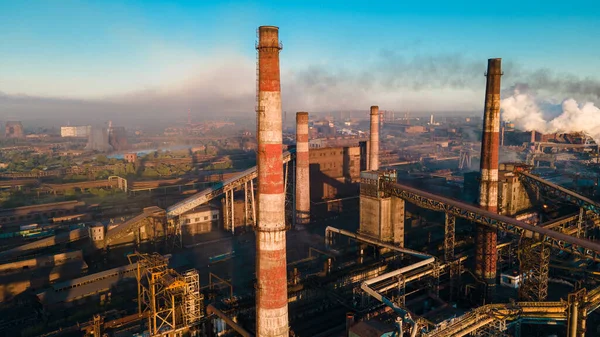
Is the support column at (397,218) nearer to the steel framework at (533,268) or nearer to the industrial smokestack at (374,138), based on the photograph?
the steel framework at (533,268)

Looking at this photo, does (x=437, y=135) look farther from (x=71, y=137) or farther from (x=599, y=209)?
(x=71, y=137)

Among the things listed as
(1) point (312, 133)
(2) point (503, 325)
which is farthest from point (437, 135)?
(2) point (503, 325)

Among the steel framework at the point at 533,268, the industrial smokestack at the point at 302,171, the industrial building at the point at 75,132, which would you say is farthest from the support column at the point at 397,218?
the industrial building at the point at 75,132

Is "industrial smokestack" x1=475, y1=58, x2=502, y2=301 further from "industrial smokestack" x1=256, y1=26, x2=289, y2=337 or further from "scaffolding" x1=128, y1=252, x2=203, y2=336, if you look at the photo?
"scaffolding" x1=128, y1=252, x2=203, y2=336

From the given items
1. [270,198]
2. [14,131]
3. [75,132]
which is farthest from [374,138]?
[14,131]

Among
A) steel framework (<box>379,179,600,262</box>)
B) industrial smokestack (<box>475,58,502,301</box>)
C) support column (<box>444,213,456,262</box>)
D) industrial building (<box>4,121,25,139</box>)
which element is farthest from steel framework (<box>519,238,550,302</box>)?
industrial building (<box>4,121,25,139</box>)
